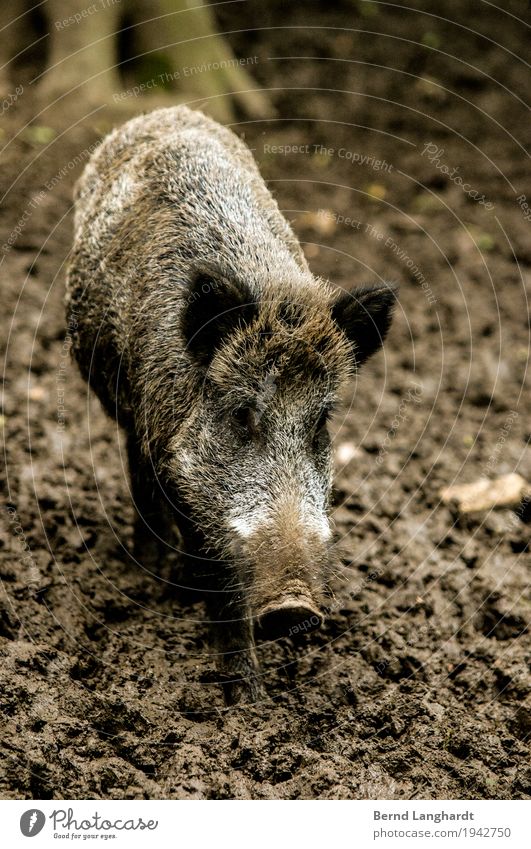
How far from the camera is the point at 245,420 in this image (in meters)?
4.72

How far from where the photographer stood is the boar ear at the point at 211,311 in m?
4.51

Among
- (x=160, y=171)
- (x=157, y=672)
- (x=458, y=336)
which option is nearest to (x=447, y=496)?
(x=458, y=336)

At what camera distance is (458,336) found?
8367mm

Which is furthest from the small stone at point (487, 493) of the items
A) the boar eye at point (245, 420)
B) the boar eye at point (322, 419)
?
the boar eye at point (245, 420)

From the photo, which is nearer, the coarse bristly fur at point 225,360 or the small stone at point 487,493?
the coarse bristly fur at point 225,360

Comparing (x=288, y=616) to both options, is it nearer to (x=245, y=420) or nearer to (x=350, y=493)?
(x=245, y=420)

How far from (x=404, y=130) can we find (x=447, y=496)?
228 inches

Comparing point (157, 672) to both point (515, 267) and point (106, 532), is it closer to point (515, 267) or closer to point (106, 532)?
point (106, 532)

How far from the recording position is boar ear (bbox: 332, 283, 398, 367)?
490cm
